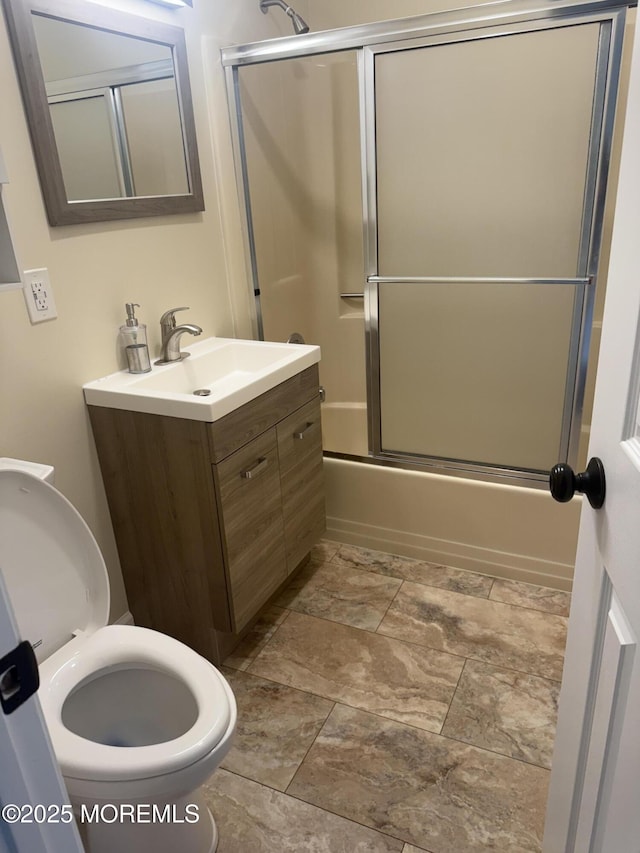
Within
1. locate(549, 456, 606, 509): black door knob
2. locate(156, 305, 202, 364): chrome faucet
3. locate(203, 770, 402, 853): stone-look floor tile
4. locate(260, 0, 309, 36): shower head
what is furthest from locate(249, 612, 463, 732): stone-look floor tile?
locate(260, 0, 309, 36): shower head

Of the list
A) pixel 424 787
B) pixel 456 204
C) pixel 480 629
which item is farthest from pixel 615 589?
pixel 456 204

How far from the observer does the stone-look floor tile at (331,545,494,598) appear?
2242 mm

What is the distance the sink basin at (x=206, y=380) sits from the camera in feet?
5.18

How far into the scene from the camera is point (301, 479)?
81.7 inches

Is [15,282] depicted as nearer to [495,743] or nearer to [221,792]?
[221,792]

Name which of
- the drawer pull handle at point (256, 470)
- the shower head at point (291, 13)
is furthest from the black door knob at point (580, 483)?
the shower head at point (291, 13)

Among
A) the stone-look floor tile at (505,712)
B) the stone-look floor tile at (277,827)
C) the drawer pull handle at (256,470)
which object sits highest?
the drawer pull handle at (256,470)

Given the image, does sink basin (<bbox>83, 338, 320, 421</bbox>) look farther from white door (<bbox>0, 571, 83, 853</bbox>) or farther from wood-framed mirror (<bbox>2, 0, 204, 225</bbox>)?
white door (<bbox>0, 571, 83, 853</bbox>)

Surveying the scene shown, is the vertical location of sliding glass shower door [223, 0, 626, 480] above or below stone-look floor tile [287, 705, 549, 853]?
above

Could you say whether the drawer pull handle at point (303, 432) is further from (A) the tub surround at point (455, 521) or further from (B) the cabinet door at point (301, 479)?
(A) the tub surround at point (455, 521)

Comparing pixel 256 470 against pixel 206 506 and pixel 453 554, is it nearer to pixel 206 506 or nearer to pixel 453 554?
pixel 206 506

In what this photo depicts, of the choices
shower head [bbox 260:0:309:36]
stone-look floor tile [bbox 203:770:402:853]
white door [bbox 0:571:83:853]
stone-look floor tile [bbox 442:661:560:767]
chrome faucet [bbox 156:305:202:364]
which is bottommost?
stone-look floor tile [bbox 203:770:402:853]

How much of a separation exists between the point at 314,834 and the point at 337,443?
1458 millimetres

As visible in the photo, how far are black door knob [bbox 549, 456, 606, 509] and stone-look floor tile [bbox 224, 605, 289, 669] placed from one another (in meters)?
1.39
